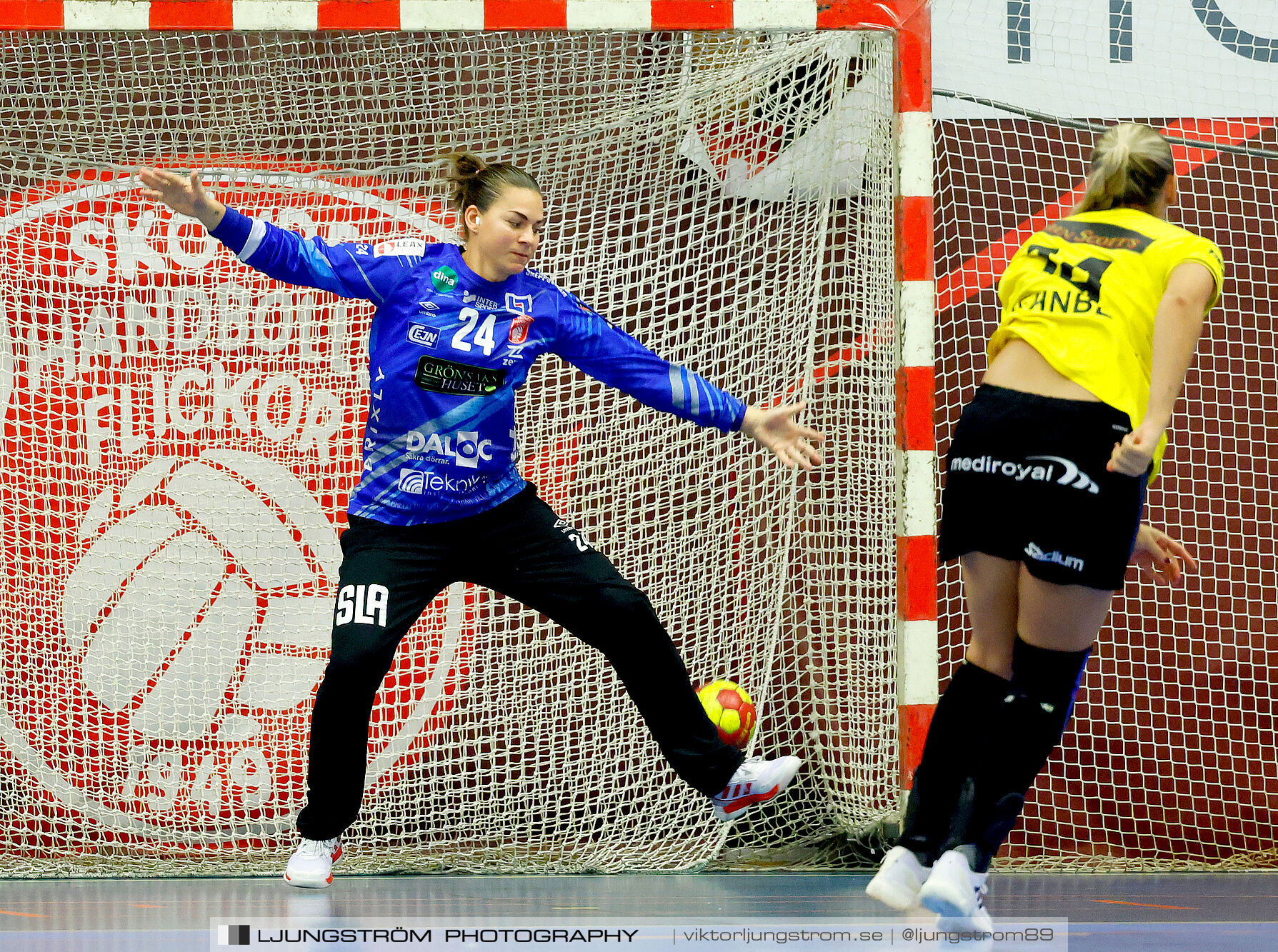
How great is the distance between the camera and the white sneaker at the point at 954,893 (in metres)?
2.59

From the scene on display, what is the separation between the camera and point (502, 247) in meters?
3.31

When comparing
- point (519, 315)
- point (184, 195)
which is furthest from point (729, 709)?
point (184, 195)

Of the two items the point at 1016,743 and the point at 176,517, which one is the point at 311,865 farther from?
the point at 1016,743

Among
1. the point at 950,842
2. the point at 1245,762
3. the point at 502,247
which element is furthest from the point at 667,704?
the point at 1245,762

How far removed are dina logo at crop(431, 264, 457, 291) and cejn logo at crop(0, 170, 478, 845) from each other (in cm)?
132

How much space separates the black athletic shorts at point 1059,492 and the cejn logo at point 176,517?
2.41 m

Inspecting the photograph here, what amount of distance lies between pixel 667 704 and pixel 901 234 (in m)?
1.84

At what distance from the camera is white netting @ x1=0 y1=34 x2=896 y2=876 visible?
4.41 metres

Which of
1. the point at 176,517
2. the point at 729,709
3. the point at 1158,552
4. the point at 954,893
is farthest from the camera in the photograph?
the point at 176,517

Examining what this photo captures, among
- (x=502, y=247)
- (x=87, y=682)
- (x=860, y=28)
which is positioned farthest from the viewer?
(x=87, y=682)

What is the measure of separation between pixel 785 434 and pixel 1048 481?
0.78 m

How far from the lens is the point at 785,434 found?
3.26 metres

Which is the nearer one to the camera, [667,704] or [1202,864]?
[667,704]

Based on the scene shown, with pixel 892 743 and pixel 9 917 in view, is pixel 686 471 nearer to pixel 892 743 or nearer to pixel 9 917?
pixel 892 743
